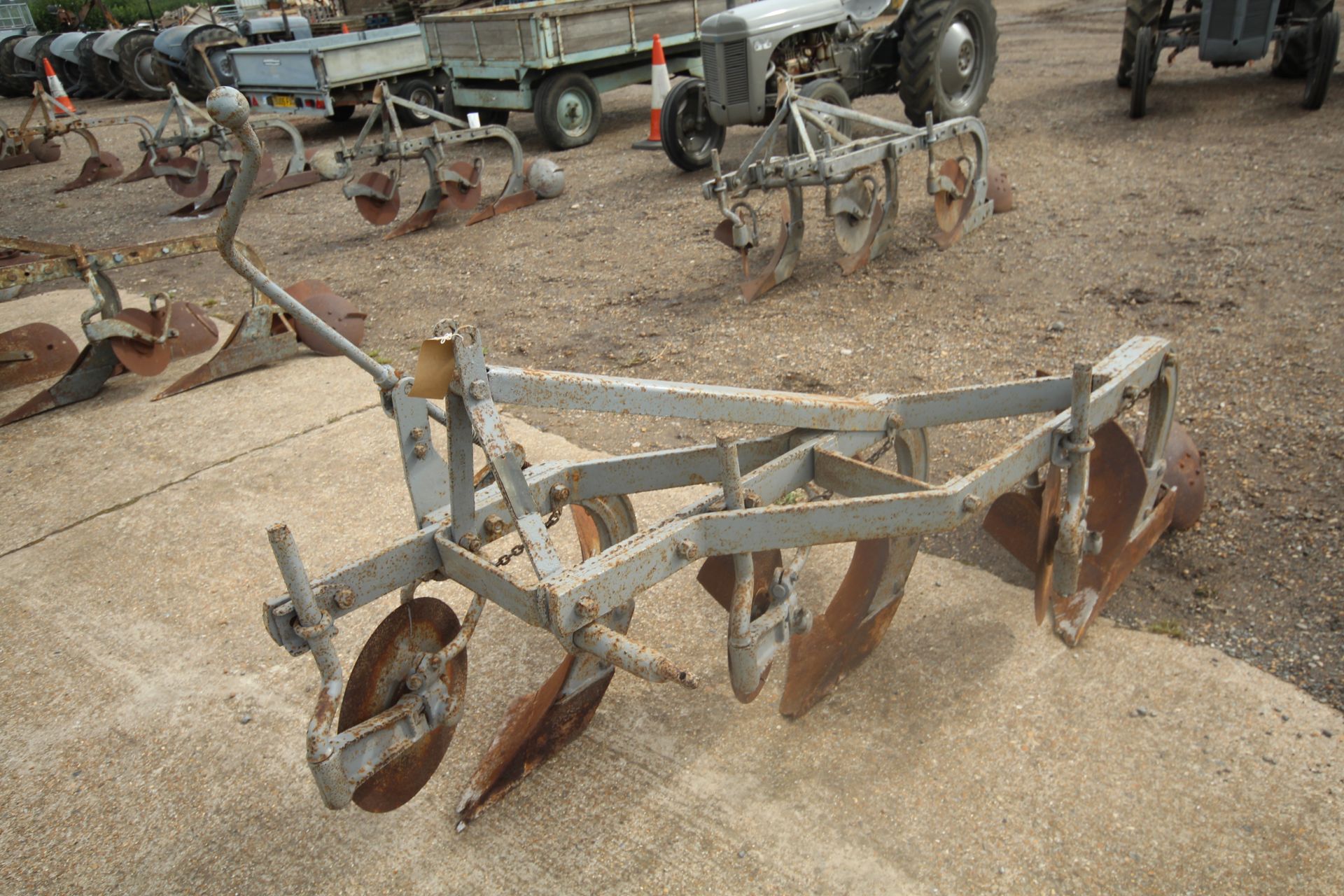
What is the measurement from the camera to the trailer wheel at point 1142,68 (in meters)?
7.86

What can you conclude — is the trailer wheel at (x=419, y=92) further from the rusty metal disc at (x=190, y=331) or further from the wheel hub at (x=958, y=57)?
the rusty metal disc at (x=190, y=331)

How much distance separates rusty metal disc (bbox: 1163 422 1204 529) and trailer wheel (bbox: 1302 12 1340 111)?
6.09m

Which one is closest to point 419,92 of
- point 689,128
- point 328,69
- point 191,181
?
point 328,69

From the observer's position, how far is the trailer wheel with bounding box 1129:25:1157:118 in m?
7.86

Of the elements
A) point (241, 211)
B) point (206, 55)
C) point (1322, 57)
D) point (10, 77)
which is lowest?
point (1322, 57)

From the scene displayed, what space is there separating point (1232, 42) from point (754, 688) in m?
7.70

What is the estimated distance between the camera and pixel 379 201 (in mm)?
8172

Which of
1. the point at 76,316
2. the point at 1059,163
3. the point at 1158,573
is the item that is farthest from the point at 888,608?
the point at 76,316

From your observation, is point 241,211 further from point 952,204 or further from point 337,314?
point 952,204

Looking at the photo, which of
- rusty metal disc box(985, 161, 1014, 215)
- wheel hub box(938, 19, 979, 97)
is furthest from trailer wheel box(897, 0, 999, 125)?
rusty metal disc box(985, 161, 1014, 215)

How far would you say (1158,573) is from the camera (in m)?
3.02

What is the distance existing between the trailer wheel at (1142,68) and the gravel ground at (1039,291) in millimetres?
157

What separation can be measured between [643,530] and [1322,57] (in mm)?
7786

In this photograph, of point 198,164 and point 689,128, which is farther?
point 198,164
